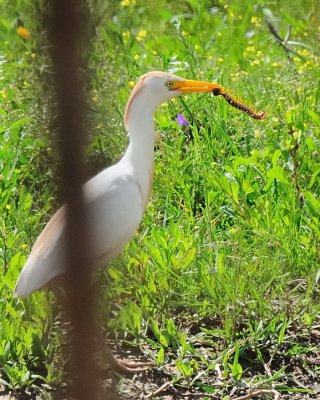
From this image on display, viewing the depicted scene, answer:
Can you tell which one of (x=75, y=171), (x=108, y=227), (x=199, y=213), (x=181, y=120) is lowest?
(x=199, y=213)

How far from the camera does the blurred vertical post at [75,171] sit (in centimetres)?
62

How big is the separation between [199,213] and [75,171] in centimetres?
234

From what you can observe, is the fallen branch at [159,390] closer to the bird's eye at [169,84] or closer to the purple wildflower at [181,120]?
the bird's eye at [169,84]

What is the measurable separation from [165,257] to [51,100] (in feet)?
6.39

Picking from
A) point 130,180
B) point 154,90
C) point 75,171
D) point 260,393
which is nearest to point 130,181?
point 130,180

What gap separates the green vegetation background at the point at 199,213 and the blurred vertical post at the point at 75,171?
1.06 meters

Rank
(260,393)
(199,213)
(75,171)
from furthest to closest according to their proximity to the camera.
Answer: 1. (199,213)
2. (260,393)
3. (75,171)

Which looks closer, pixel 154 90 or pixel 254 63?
pixel 154 90

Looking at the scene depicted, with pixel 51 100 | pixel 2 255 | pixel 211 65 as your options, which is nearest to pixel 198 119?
pixel 211 65

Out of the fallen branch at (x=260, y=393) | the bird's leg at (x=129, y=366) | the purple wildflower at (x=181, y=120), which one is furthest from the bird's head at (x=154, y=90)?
the fallen branch at (x=260, y=393)

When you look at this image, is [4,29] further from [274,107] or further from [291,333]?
[291,333]

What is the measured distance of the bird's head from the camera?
2799 mm

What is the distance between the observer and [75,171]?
0.64m

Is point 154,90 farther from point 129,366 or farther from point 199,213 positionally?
point 129,366
